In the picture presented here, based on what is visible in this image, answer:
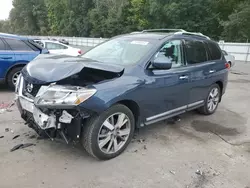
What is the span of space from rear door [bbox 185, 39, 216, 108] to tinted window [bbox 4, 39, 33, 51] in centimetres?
467

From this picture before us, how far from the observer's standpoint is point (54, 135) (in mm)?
3162

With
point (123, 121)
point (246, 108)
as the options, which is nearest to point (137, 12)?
point (246, 108)

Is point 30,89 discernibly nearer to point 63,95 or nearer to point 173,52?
point 63,95

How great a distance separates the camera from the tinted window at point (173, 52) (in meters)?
4.10

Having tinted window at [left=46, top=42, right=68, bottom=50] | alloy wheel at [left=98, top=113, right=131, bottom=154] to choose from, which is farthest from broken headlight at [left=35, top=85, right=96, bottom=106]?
tinted window at [left=46, top=42, right=68, bottom=50]

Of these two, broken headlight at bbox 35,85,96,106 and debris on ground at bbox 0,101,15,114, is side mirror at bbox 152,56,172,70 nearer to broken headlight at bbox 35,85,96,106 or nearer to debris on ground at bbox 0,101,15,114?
broken headlight at bbox 35,85,96,106

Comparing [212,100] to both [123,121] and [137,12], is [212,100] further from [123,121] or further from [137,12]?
[137,12]

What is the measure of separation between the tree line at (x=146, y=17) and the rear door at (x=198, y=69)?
2338 centimetres

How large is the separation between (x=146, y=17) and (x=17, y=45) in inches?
1298

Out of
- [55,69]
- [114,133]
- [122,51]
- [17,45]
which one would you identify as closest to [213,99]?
[122,51]

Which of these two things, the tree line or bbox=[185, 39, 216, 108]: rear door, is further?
the tree line

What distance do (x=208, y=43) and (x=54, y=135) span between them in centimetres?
379

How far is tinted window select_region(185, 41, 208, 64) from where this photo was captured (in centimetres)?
461

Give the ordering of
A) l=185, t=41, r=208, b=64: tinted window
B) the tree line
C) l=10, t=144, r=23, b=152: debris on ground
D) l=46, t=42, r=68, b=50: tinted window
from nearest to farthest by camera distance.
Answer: l=10, t=144, r=23, b=152: debris on ground
l=185, t=41, r=208, b=64: tinted window
l=46, t=42, r=68, b=50: tinted window
the tree line
